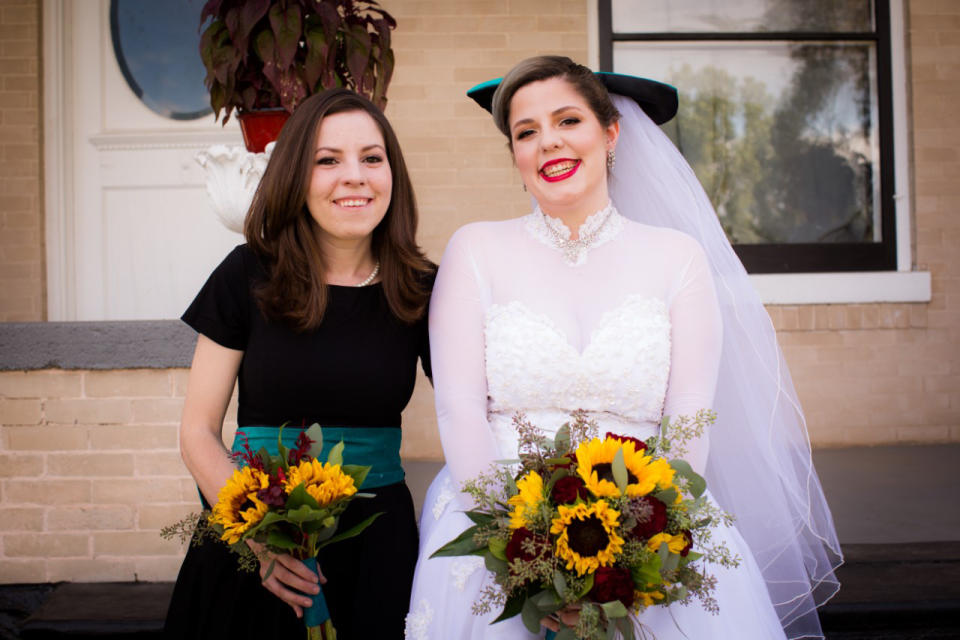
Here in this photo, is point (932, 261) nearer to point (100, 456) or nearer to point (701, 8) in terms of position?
point (701, 8)

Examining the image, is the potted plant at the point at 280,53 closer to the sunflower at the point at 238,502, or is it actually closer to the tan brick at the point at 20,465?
the tan brick at the point at 20,465

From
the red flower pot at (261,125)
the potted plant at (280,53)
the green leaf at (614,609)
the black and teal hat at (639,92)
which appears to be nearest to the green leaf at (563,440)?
the green leaf at (614,609)

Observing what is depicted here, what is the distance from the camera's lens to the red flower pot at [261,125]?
303 cm

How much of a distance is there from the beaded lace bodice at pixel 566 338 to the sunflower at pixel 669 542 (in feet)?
2.27

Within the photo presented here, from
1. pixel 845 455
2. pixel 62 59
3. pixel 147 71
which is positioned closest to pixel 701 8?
pixel 845 455

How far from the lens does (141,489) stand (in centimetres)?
309

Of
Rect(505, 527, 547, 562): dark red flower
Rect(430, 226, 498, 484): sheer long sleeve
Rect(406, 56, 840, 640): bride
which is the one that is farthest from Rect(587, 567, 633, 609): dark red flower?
Rect(430, 226, 498, 484): sheer long sleeve

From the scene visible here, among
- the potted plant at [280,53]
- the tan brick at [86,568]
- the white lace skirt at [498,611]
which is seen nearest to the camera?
the white lace skirt at [498,611]

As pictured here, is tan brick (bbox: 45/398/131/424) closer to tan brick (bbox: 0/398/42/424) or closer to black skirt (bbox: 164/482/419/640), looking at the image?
tan brick (bbox: 0/398/42/424)

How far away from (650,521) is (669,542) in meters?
0.11

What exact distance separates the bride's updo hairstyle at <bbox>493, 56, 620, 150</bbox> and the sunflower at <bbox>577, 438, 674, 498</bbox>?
3.75 ft

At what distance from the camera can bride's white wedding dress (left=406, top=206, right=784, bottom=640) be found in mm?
2061

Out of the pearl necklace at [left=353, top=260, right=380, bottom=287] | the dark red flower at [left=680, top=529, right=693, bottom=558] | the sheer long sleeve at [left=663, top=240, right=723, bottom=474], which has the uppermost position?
the pearl necklace at [left=353, top=260, right=380, bottom=287]

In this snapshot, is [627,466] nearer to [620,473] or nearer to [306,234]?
[620,473]
